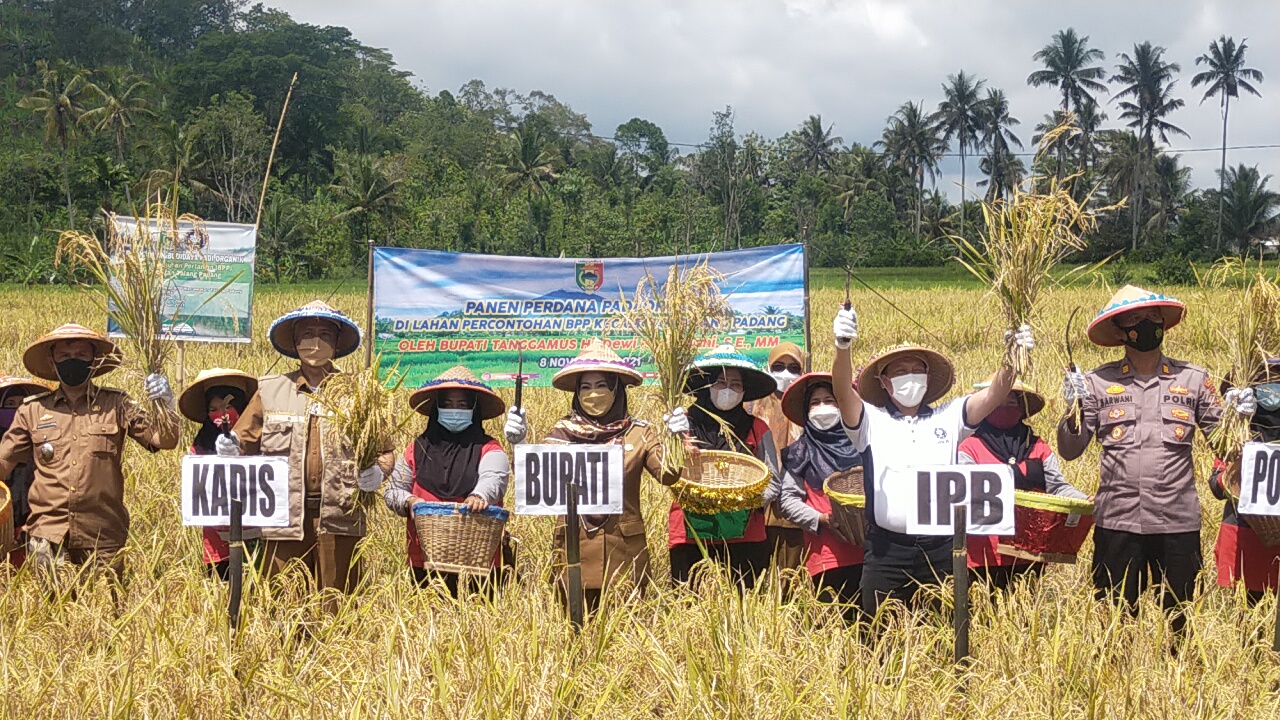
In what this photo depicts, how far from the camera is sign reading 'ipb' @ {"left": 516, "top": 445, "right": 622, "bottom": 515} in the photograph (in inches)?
167

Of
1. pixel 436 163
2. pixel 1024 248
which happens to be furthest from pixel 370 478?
pixel 436 163

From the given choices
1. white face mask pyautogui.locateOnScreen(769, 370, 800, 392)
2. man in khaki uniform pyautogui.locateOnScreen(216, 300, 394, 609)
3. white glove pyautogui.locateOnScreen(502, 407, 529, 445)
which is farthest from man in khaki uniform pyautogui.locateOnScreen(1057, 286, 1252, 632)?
man in khaki uniform pyautogui.locateOnScreen(216, 300, 394, 609)

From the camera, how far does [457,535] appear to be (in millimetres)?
4336

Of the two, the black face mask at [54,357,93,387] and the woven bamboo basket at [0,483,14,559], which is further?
the black face mask at [54,357,93,387]

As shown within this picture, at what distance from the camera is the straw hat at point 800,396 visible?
493 centimetres

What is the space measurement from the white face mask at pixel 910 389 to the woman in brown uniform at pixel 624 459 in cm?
92

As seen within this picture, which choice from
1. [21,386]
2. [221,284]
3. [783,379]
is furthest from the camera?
[221,284]

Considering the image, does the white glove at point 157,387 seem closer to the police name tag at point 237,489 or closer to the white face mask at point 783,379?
the police name tag at point 237,489

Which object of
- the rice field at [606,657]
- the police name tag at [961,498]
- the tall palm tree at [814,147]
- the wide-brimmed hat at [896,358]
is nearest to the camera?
the rice field at [606,657]

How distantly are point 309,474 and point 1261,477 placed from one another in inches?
141

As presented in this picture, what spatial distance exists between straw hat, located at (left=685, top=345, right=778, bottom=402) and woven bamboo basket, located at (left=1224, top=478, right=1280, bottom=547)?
74.1 inches

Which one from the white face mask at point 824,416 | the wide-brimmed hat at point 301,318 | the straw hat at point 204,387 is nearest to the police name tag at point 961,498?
the white face mask at point 824,416

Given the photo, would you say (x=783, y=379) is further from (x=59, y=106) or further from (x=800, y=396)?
(x=59, y=106)

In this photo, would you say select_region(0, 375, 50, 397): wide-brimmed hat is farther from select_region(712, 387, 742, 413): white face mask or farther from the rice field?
select_region(712, 387, 742, 413): white face mask
